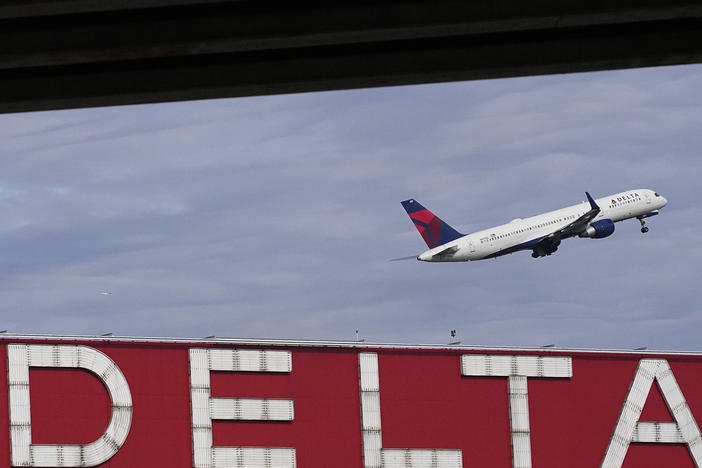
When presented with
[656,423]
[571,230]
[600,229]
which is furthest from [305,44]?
[571,230]

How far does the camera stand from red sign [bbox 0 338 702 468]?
40750 mm

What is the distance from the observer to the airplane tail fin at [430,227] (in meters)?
80.7

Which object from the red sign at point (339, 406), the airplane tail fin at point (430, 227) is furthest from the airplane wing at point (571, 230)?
the red sign at point (339, 406)

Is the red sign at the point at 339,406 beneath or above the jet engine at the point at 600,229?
beneath

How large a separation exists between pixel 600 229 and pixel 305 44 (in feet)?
200

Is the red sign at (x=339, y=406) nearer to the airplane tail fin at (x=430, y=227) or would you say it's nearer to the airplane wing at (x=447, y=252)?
the airplane wing at (x=447, y=252)

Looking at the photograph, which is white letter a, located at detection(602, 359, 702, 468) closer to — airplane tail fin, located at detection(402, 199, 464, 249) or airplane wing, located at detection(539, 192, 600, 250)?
airplane wing, located at detection(539, 192, 600, 250)

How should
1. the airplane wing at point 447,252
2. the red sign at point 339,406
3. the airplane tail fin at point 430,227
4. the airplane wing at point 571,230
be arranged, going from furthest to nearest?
the airplane tail fin at point 430,227, the airplane wing at point 571,230, the airplane wing at point 447,252, the red sign at point 339,406

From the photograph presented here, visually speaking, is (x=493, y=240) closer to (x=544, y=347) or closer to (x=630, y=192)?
(x=630, y=192)

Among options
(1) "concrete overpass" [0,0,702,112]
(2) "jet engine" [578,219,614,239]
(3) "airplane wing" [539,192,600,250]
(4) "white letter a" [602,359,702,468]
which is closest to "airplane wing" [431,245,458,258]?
(3) "airplane wing" [539,192,600,250]

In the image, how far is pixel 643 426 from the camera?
48.3 metres

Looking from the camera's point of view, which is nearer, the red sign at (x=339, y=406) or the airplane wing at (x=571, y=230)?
the red sign at (x=339, y=406)

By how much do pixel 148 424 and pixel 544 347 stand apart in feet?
52.0

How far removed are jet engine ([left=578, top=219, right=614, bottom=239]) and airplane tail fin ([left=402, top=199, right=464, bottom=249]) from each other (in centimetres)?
863
